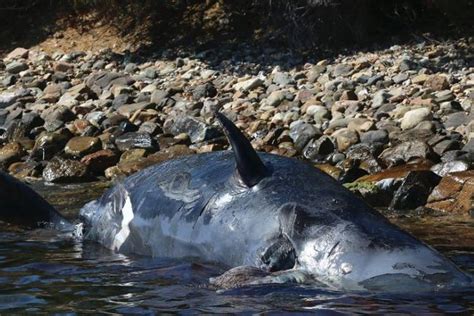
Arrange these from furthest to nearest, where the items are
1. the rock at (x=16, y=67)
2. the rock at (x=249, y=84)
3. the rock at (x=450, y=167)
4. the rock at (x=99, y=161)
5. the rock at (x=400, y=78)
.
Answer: the rock at (x=16, y=67) → the rock at (x=249, y=84) → the rock at (x=400, y=78) → the rock at (x=99, y=161) → the rock at (x=450, y=167)

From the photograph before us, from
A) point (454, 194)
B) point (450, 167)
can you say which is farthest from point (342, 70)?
point (454, 194)

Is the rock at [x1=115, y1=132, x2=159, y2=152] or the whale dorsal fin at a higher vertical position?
the whale dorsal fin

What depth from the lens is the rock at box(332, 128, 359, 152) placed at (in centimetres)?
1180

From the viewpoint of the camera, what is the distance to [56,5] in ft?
72.0

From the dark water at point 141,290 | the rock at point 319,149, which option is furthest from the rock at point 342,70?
the dark water at point 141,290

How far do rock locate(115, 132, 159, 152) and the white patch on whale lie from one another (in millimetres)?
7275

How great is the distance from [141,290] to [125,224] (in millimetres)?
854

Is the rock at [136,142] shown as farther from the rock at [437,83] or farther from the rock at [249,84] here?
the rock at [437,83]

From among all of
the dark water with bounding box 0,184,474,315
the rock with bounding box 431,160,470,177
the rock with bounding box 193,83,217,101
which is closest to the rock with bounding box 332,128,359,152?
the rock with bounding box 431,160,470,177

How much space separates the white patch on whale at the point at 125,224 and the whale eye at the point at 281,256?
4.05 feet

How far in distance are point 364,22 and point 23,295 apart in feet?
40.9

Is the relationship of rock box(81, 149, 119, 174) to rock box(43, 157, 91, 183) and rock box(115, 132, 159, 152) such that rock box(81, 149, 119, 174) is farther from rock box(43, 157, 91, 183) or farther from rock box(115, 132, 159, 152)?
rock box(115, 132, 159, 152)

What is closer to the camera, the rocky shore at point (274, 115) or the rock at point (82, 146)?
the rocky shore at point (274, 115)

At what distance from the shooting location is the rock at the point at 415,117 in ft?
39.6
